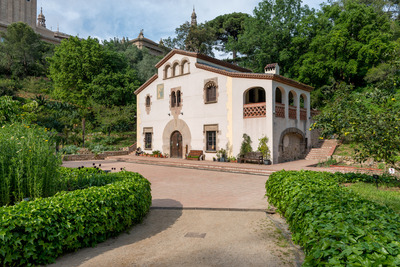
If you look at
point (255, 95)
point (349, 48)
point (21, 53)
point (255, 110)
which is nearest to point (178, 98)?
point (255, 95)

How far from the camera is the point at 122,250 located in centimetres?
406

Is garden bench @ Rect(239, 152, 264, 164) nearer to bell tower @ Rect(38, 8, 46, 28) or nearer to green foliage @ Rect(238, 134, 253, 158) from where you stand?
green foliage @ Rect(238, 134, 253, 158)

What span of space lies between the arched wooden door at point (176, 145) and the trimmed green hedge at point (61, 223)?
1627cm

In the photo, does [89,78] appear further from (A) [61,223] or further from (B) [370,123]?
(B) [370,123]

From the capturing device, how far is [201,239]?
176 inches

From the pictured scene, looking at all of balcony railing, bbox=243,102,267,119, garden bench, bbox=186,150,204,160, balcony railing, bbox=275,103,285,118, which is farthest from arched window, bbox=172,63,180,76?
balcony railing, bbox=275,103,285,118

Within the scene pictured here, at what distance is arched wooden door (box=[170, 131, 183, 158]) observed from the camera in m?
21.4

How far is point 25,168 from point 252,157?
13222mm

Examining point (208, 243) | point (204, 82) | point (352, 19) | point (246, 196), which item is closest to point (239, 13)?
point (352, 19)

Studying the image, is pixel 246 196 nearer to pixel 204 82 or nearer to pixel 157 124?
pixel 204 82

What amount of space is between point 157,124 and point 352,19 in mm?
23273

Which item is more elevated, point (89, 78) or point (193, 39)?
point (193, 39)

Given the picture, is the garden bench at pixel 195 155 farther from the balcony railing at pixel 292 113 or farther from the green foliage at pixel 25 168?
the green foliage at pixel 25 168

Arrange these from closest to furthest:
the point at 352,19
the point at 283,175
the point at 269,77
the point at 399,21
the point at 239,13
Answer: the point at 283,175 < the point at 269,77 < the point at 352,19 < the point at 399,21 < the point at 239,13
